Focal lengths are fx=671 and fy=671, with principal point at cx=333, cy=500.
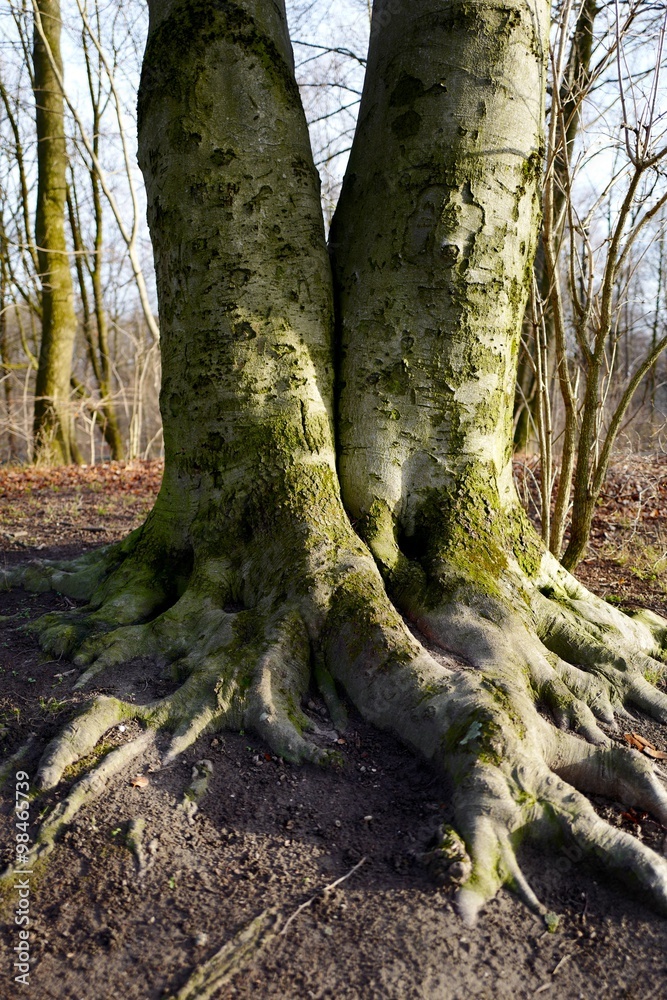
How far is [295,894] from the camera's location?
77.4 inches

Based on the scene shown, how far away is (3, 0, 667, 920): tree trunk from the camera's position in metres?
2.96

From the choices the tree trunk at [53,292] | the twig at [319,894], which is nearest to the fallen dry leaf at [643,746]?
the twig at [319,894]

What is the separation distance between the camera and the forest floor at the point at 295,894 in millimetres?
1744

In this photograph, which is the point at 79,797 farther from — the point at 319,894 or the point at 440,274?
the point at 440,274

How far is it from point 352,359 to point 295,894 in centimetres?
230

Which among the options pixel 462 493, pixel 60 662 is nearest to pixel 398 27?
pixel 462 493

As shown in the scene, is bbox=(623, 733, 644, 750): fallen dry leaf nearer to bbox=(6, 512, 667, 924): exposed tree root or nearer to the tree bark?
bbox=(6, 512, 667, 924): exposed tree root

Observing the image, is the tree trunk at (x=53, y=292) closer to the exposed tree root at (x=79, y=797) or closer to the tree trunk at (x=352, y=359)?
the tree trunk at (x=352, y=359)

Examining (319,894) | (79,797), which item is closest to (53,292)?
(79,797)

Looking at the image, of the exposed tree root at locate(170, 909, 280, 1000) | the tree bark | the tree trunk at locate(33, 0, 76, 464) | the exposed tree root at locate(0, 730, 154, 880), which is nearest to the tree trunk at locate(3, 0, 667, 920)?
the tree bark

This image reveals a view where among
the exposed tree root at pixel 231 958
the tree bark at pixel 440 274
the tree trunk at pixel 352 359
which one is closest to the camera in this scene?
the exposed tree root at pixel 231 958

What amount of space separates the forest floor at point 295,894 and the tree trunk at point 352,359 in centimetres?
46

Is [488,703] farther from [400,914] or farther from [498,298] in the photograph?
[498,298]

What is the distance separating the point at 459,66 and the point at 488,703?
2825 millimetres
